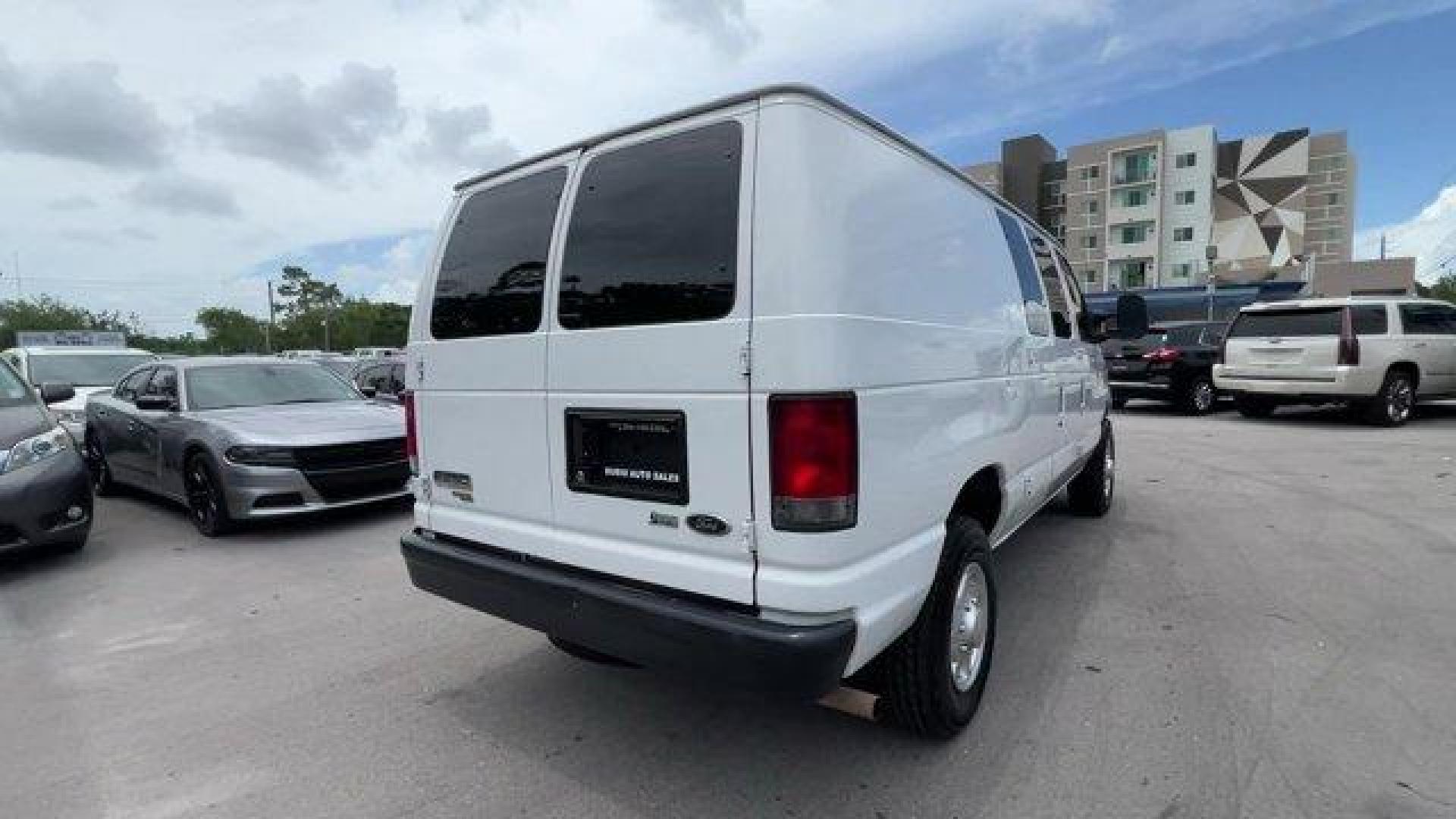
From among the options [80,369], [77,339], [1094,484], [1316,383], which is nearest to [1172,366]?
[1316,383]

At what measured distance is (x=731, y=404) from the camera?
2.24 m

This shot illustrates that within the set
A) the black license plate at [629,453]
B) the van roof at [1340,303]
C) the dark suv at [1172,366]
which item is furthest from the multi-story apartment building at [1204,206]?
the black license plate at [629,453]

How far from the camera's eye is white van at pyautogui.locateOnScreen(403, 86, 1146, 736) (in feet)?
7.13

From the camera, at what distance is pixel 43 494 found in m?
5.18

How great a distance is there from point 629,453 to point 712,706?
1291 millimetres

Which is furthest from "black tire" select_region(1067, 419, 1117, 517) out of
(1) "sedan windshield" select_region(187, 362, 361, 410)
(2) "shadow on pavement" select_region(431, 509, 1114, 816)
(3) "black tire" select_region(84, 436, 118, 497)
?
(3) "black tire" select_region(84, 436, 118, 497)

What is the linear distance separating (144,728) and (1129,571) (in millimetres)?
5228

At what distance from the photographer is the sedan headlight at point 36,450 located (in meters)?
5.09

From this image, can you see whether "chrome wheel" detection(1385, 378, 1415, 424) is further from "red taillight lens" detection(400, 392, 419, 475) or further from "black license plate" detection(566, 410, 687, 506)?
"red taillight lens" detection(400, 392, 419, 475)

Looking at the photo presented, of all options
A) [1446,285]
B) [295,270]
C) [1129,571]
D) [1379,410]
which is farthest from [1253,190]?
[295,270]

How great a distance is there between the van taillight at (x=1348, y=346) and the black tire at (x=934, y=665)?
10954 millimetres

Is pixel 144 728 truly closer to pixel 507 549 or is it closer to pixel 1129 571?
pixel 507 549

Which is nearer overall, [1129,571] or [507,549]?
[507,549]

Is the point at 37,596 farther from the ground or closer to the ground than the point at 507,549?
closer to the ground
